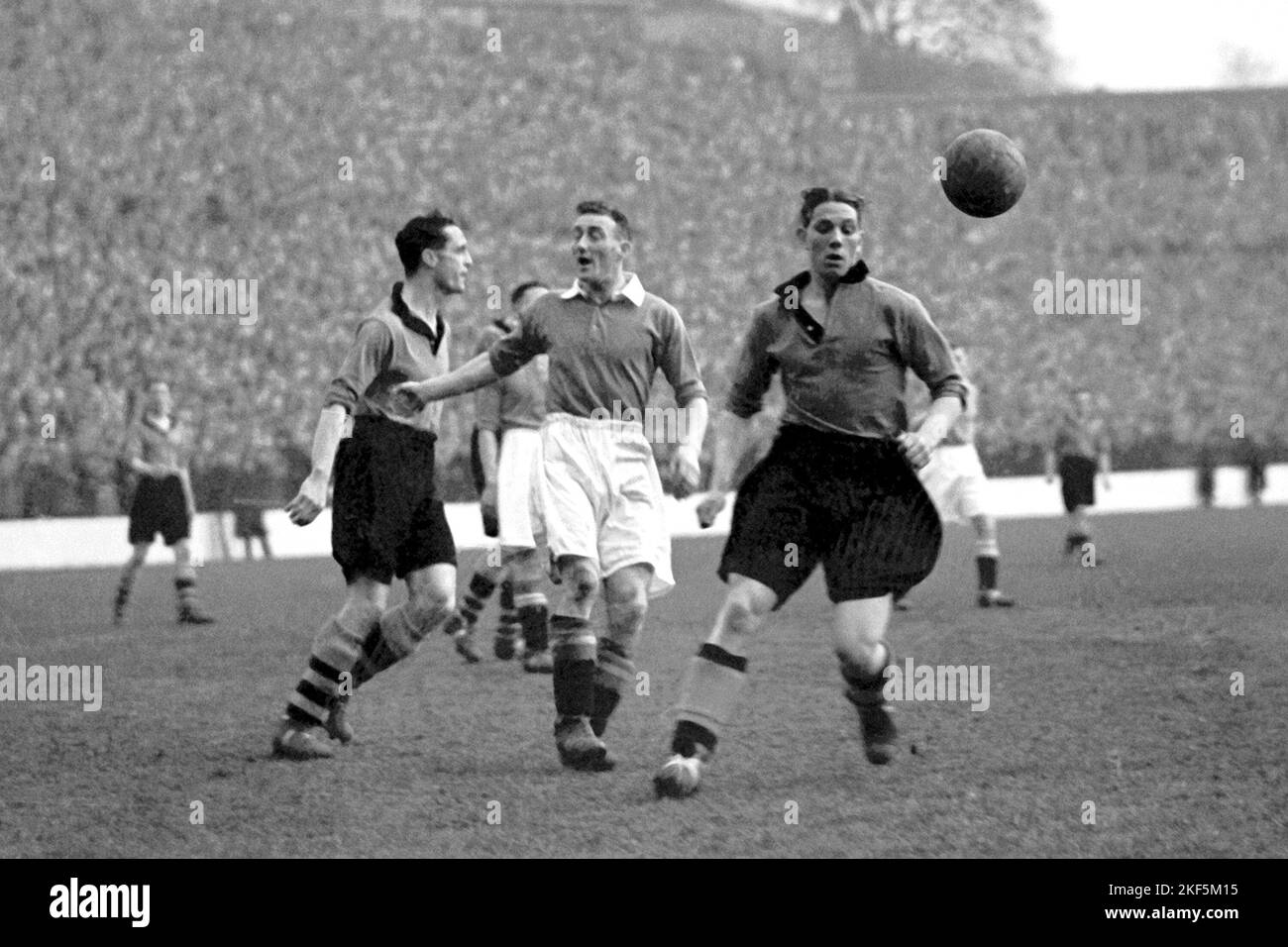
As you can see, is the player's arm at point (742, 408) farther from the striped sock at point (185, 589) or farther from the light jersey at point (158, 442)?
the light jersey at point (158, 442)

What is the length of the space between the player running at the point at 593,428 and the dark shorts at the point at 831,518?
47 centimetres

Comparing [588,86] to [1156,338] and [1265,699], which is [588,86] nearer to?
[1156,338]

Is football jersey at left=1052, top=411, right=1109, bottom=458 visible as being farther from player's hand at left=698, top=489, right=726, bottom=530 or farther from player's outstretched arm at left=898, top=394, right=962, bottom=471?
player's hand at left=698, top=489, right=726, bottom=530

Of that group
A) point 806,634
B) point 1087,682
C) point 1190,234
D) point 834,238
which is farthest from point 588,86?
point 834,238

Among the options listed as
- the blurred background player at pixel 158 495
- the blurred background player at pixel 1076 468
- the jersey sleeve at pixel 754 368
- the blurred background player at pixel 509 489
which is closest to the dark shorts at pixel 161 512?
the blurred background player at pixel 158 495

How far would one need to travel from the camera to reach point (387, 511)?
7461 mm

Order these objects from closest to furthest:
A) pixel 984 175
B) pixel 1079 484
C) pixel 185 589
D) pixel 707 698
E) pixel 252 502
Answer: pixel 707 698 → pixel 984 175 → pixel 185 589 → pixel 1079 484 → pixel 252 502

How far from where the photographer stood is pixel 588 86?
3778cm

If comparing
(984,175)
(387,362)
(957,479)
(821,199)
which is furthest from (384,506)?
(957,479)

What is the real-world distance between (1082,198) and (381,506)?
35526 millimetres

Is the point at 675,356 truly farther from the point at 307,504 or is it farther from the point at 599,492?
the point at 307,504

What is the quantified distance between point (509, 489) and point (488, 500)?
0.67 ft

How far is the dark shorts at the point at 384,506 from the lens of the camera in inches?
294

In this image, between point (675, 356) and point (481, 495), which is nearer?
point (675, 356)
